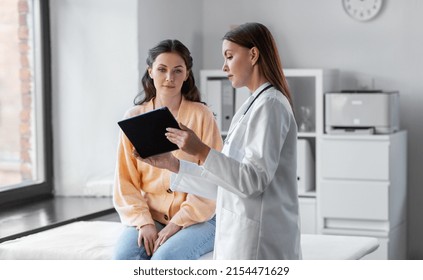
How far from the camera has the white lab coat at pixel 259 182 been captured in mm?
2012

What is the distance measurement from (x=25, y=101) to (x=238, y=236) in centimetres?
251

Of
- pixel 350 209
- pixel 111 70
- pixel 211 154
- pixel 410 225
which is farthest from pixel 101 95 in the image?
pixel 211 154

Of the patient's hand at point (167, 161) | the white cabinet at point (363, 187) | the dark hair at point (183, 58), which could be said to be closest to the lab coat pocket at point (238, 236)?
the patient's hand at point (167, 161)

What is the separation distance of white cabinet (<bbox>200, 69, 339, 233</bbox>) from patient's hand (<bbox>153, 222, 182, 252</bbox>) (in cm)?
202

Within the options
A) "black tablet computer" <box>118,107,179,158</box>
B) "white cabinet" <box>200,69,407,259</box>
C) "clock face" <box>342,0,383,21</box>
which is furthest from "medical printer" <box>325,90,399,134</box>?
"black tablet computer" <box>118,107,179,158</box>

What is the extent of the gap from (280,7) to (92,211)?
195cm

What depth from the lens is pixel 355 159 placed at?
457 cm

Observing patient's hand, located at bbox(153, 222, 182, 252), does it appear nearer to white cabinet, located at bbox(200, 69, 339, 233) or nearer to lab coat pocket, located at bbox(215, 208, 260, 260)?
lab coat pocket, located at bbox(215, 208, 260, 260)

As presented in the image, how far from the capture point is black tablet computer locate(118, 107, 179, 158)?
225 centimetres

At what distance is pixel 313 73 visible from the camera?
4719 millimetres

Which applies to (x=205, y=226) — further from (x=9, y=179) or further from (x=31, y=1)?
(x=31, y=1)

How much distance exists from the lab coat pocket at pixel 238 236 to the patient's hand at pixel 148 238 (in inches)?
27.0

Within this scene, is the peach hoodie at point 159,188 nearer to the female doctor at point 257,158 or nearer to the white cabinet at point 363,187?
the female doctor at point 257,158

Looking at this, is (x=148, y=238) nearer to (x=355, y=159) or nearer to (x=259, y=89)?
(x=259, y=89)
